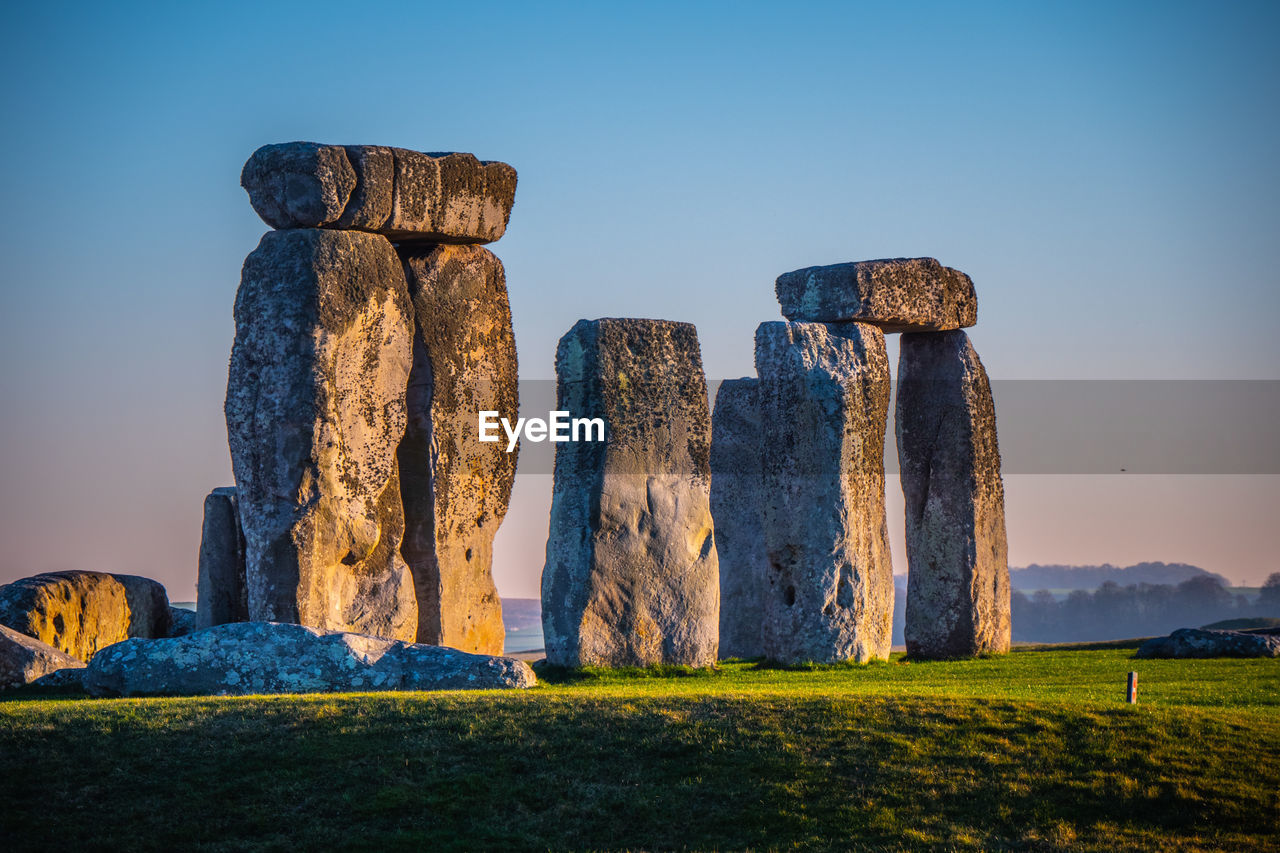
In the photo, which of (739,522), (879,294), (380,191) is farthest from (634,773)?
(739,522)

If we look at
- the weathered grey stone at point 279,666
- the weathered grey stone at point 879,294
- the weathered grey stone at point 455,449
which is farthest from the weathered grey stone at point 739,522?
the weathered grey stone at point 279,666

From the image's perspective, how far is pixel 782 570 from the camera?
23.2 metres

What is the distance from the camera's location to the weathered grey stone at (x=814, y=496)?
22.9m

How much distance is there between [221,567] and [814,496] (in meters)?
8.01

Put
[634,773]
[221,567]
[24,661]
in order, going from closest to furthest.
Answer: [634,773] < [24,661] < [221,567]

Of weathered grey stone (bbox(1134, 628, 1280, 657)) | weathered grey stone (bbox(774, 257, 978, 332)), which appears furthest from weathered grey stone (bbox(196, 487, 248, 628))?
weathered grey stone (bbox(1134, 628, 1280, 657))

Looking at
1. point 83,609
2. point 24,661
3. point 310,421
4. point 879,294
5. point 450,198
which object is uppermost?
point 450,198

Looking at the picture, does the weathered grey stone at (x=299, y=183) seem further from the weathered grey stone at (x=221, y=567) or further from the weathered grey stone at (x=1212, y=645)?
the weathered grey stone at (x=1212, y=645)

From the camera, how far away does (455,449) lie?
22.6 metres

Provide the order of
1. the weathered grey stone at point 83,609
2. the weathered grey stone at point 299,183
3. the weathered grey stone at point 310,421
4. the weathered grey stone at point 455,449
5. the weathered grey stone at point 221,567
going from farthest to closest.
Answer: the weathered grey stone at point 455,449, the weathered grey stone at point 83,609, the weathered grey stone at point 221,567, the weathered grey stone at point 299,183, the weathered grey stone at point 310,421

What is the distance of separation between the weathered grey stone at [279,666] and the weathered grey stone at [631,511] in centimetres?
351

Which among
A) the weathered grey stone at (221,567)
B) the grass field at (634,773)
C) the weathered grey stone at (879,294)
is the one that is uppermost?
the weathered grey stone at (879,294)

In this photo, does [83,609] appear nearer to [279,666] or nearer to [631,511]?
[279,666]

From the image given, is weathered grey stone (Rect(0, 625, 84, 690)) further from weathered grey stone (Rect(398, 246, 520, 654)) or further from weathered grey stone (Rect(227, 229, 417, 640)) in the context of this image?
weathered grey stone (Rect(398, 246, 520, 654))
